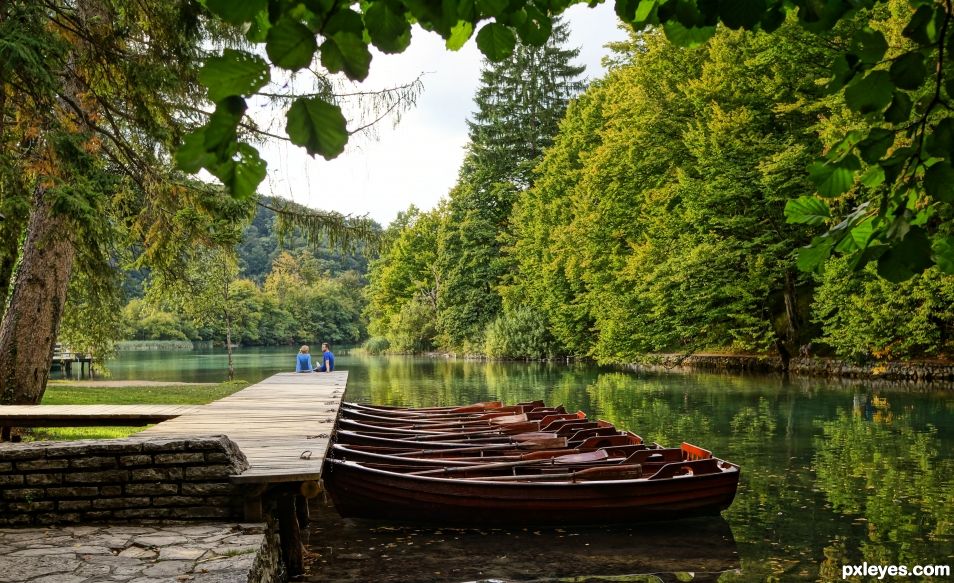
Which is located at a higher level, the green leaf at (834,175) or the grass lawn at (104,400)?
the green leaf at (834,175)

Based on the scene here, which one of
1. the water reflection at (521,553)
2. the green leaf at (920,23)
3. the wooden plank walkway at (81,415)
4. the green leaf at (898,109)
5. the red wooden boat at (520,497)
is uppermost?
the green leaf at (920,23)

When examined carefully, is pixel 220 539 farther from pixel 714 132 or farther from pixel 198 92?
pixel 714 132

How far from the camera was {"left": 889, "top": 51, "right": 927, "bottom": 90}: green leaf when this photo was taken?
2170 millimetres

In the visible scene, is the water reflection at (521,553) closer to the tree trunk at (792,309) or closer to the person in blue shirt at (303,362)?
the person in blue shirt at (303,362)

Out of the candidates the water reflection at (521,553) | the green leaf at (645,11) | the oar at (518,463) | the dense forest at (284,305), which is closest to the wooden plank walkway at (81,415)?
the water reflection at (521,553)

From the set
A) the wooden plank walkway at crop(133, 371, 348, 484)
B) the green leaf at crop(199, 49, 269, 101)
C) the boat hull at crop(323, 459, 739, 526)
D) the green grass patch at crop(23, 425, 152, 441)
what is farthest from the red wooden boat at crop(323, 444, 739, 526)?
the green leaf at crop(199, 49, 269, 101)

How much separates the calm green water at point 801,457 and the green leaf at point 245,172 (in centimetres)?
601

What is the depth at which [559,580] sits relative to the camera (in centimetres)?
689

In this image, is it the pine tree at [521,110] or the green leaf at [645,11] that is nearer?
the green leaf at [645,11]

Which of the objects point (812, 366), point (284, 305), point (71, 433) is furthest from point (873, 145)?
point (284, 305)

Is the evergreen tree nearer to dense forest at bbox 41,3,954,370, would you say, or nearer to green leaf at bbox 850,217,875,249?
dense forest at bbox 41,3,954,370

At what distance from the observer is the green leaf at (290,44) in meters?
1.35

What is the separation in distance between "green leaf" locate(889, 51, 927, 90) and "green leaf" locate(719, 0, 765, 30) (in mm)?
506

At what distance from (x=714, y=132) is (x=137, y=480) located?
25413 millimetres
